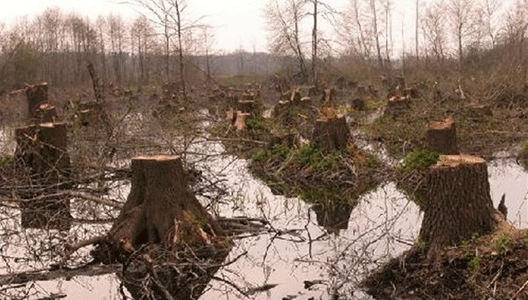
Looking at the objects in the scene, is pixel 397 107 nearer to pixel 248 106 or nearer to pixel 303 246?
pixel 248 106

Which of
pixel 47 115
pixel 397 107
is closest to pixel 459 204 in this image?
pixel 47 115

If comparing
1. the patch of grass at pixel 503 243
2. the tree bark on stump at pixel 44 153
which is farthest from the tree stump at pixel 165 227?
the tree bark on stump at pixel 44 153

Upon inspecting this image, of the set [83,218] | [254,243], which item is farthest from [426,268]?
[83,218]

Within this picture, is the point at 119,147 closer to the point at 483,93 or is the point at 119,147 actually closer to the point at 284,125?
the point at 284,125

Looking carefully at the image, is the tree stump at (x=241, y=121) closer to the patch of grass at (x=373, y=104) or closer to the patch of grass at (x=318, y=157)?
the patch of grass at (x=318, y=157)

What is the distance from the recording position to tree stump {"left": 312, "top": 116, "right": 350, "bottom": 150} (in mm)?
12422

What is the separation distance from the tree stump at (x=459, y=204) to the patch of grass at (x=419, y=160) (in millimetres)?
4517

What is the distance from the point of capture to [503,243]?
18.4 ft

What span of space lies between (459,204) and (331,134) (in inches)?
251

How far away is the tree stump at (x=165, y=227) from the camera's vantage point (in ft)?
22.3

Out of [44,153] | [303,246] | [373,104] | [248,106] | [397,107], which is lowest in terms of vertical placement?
[303,246]

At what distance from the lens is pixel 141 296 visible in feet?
19.4

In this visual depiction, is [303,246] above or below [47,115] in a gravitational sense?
below

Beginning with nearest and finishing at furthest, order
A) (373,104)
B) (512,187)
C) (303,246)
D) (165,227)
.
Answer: (165,227)
(303,246)
(512,187)
(373,104)
